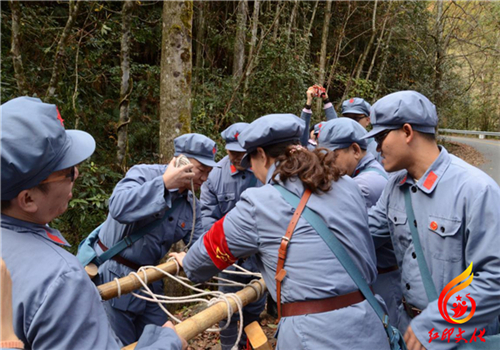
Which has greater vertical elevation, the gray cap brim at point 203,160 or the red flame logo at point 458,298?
the gray cap brim at point 203,160

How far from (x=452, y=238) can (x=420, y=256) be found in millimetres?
233

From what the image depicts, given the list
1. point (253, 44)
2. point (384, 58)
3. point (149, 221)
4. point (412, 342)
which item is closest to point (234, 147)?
point (149, 221)

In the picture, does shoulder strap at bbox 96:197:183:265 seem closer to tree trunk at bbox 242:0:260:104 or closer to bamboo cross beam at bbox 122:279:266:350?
bamboo cross beam at bbox 122:279:266:350

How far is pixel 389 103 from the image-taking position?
96.0 inches

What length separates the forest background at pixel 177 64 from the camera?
6039 millimetres

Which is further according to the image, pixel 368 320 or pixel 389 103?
pixel 389 103

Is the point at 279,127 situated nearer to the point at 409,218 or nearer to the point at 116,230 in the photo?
the point at 409,218

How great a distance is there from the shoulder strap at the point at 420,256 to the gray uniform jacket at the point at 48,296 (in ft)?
5.73

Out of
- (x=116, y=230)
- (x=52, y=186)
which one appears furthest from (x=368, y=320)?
(x=116, y=230)

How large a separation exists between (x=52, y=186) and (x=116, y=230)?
6.11 feet

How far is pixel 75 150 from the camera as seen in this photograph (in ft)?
5.51

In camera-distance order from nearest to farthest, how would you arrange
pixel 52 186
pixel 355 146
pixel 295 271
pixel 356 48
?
pixel 52 186
pixel 295 271
pixel 355 146
pixel 356 48

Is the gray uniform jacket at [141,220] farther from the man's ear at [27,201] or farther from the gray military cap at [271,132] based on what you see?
the man's ear at [27,201]

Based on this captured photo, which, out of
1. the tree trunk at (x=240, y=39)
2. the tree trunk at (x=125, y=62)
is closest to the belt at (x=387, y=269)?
the tree trunk at (x=125, y=62)
